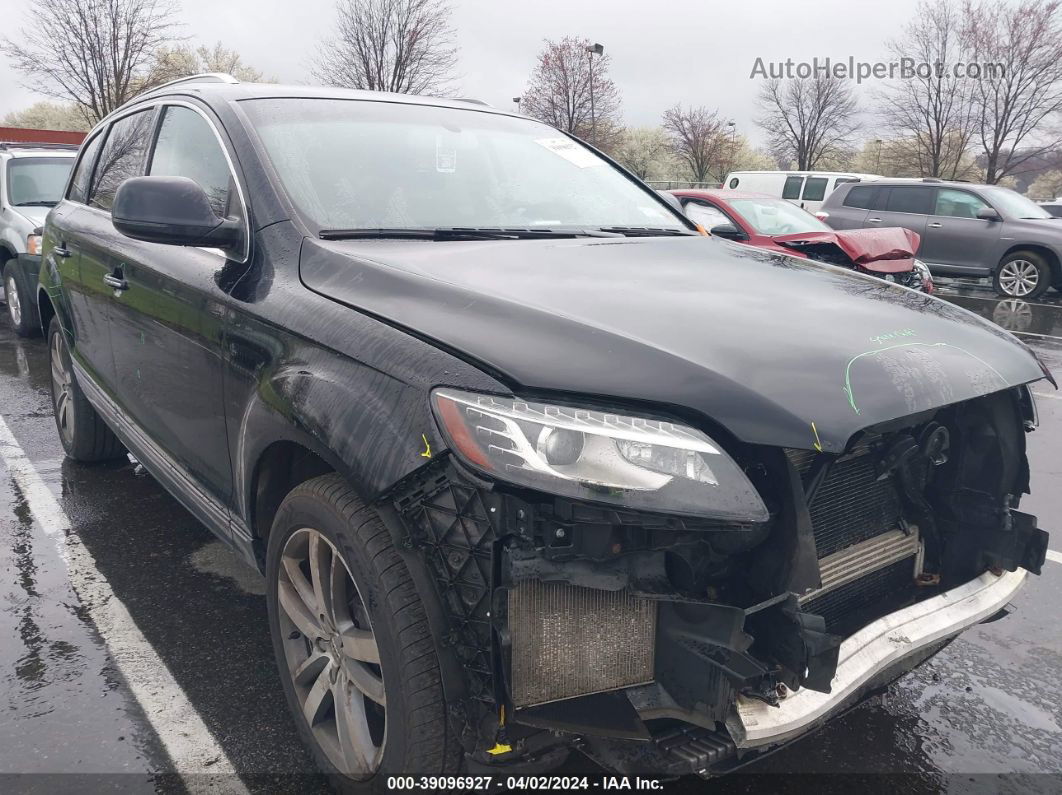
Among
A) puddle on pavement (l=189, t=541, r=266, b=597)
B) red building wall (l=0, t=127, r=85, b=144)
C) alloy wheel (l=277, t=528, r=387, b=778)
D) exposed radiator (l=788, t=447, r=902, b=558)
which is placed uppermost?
red building wall (l=0, t=127, r=85, b=144)

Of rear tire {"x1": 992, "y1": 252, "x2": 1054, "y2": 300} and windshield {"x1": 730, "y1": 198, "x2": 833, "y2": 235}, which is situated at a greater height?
windshield {"x1": 730, "y1": 198, "x2": 833, "y2": 235}

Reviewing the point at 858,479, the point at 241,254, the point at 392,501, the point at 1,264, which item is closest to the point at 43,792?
the point at 392,501

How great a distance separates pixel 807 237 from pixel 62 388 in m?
6.19

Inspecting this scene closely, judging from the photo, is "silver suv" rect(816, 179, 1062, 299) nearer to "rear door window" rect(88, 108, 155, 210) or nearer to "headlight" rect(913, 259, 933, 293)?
"headlight" rect(913, 259, 933, 293)

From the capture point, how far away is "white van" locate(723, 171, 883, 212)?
19719 millimetres

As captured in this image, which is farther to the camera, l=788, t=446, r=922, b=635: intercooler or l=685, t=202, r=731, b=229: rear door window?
l=685, t=202, r=731, b=229: rear door window

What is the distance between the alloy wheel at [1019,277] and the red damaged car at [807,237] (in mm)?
5251

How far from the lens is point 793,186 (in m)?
20.2

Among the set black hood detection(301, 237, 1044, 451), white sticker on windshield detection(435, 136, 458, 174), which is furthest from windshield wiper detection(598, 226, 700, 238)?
white sticker on windshield detection(435, 136, 458, 174)

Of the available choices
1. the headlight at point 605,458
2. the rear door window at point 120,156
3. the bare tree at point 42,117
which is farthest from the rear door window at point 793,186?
the bare tree at point 42,117

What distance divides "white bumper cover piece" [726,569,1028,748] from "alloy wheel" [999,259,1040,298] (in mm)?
12443

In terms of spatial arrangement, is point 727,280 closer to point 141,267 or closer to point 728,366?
point 728,366

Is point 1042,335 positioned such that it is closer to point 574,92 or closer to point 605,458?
point 605,458

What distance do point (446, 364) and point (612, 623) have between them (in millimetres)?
629
